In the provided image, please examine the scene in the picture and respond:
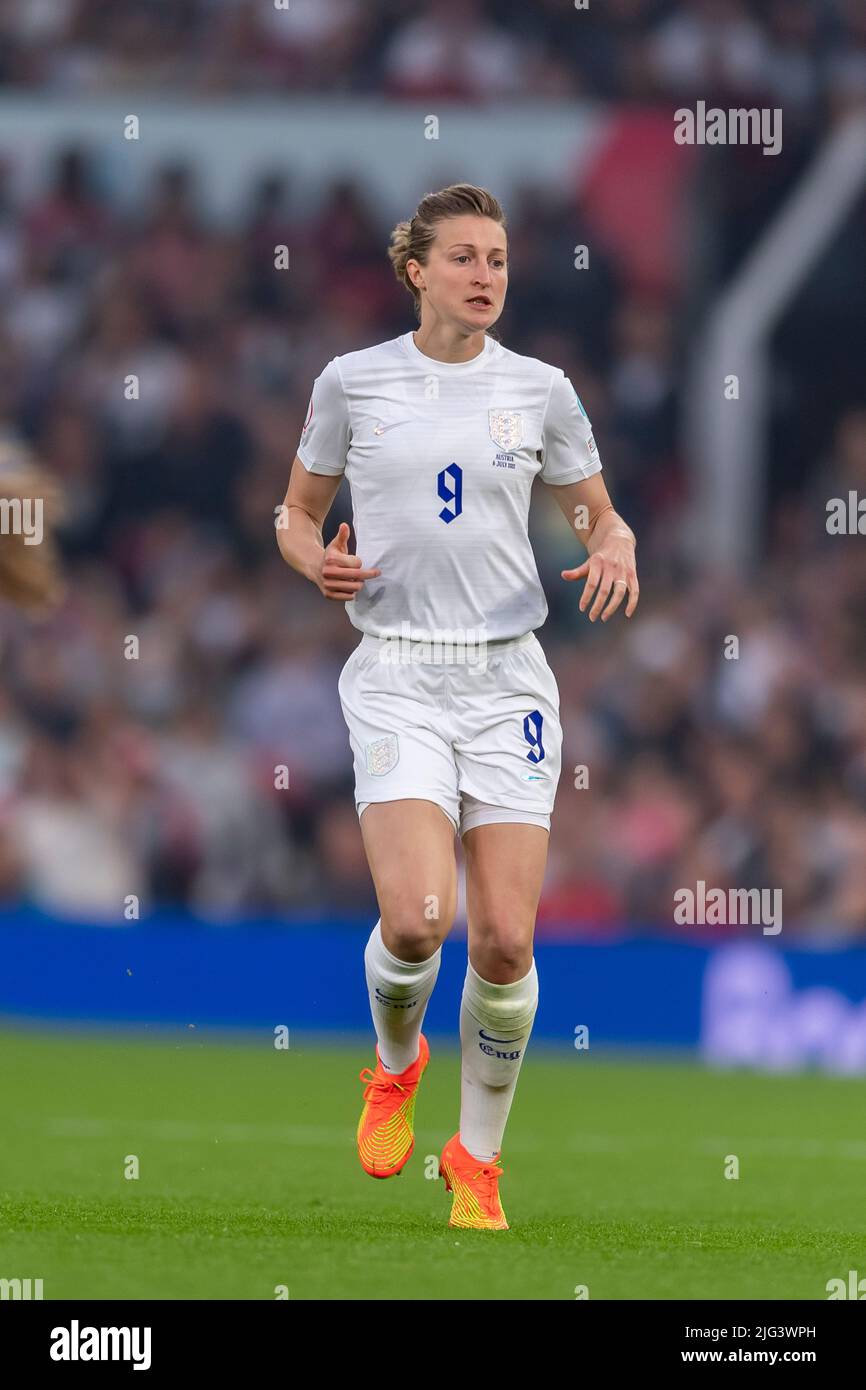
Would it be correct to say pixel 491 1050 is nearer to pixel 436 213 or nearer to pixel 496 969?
pixel 496 969

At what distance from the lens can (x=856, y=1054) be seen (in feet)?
45.5

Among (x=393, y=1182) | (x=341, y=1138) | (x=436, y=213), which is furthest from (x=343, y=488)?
(x=436, y=213)

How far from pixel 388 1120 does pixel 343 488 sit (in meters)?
11.0

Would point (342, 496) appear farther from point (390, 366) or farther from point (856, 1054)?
point (390, 366)

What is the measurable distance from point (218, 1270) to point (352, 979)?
8815 millimetres

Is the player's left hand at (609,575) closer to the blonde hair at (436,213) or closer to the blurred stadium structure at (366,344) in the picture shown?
the blonde hair at (436,213)

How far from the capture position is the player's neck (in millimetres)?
7102

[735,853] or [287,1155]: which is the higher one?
[735,853]

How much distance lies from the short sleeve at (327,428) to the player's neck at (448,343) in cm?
27

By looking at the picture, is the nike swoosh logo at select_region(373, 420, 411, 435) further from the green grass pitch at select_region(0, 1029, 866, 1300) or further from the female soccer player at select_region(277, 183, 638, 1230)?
the green grass pitch at select_region(0, 1029, 866, 1300)

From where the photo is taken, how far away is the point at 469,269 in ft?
22.8

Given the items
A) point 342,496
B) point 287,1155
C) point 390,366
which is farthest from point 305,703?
point 390,366

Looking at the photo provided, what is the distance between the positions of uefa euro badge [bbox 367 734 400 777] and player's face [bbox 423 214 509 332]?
1.19 meters

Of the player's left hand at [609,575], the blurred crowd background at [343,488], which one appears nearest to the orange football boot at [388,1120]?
the player's left hand at [609,575]
